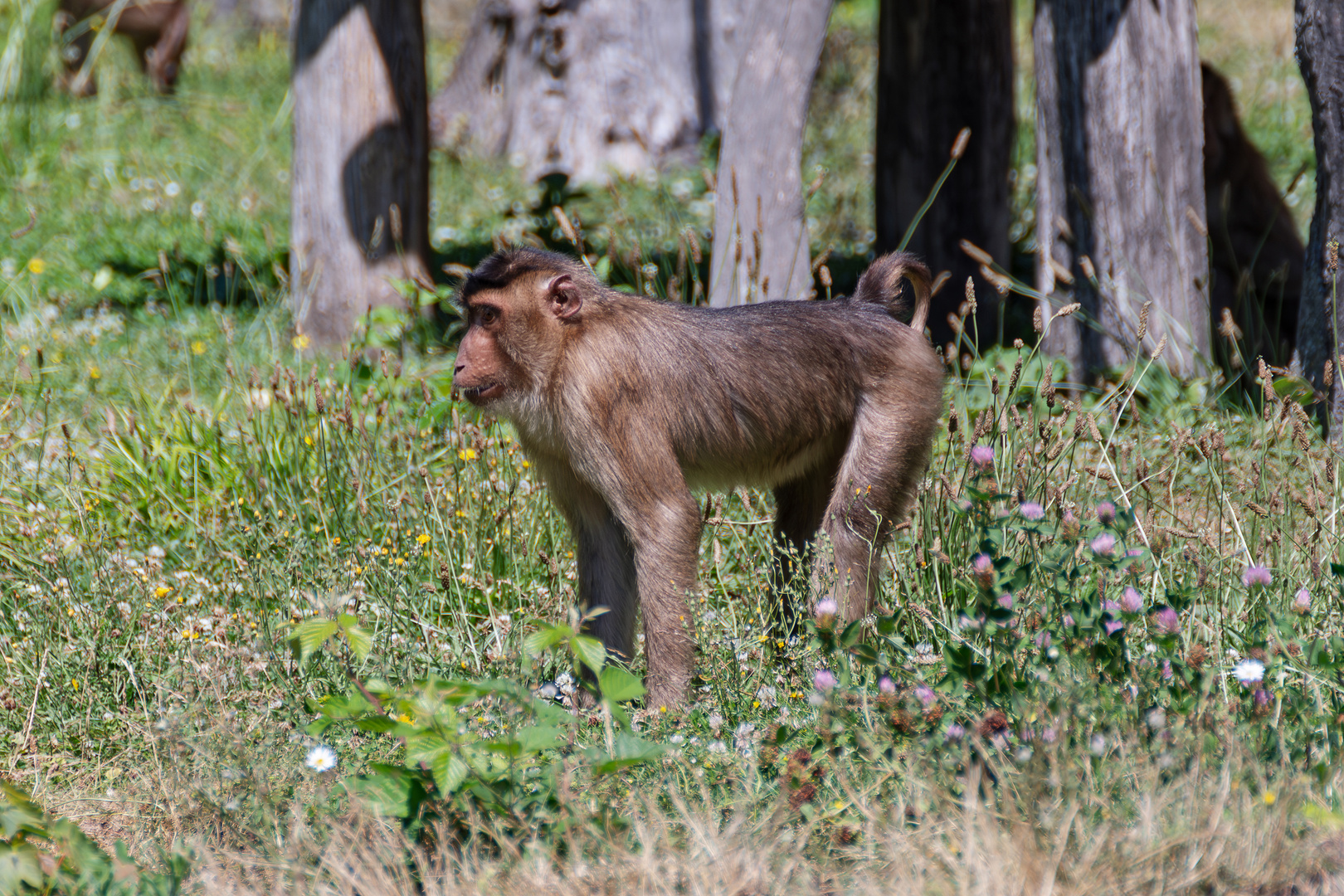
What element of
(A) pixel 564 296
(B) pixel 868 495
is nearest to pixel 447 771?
(A) pixel 564 296

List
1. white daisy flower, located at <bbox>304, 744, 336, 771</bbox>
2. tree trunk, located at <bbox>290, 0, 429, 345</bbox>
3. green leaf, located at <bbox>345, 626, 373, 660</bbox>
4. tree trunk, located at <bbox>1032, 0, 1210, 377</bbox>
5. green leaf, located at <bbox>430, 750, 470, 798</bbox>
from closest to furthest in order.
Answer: green leaf, located at <bbox>430, 750, 470, 798</bbox> < green leaf, located at <bbox>345, 626, 373, 660</bbox> < white daisy flower, located at <bbox>304, 744, 336, 771</bbox> < tree trunk, located at <bbox>1032, 0, 1210, 377</bbox> < tree trunk, located at <bbox>290, 0, 429, 345</bbox>

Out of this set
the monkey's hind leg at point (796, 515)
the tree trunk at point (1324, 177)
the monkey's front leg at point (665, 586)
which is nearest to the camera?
the monkey's front leg at point (665, 586)

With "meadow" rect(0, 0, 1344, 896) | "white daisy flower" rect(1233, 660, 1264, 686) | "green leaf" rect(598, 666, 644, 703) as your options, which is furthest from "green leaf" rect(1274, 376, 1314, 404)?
"green leaf" rect(598, 666, 644, 703)

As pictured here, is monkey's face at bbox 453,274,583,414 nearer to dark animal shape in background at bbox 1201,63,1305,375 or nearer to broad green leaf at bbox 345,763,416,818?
broad green leaf at bbox 345,763,416,818

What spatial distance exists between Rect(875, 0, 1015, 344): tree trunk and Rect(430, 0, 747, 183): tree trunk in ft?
13.2

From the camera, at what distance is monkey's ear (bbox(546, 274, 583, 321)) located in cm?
353

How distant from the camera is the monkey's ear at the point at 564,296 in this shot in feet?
11.6

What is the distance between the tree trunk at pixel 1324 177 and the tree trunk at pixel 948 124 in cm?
204

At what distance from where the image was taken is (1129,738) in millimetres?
2488

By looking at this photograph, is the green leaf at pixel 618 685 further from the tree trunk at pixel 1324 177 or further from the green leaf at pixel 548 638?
the tree trunk at pixel 1324 177

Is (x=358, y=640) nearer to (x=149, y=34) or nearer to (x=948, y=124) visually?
(x=948, y=124)

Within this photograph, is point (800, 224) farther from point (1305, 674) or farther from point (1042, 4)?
point (1305, 674)

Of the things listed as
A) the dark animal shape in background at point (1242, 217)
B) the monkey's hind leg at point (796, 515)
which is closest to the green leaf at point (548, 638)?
the monkey's hind leg at point (796, 515)

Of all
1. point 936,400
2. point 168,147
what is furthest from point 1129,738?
point 168,147
